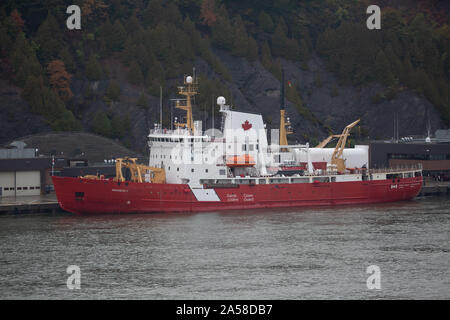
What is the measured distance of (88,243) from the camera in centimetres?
4450

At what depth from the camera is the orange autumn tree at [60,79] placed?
85750 mm

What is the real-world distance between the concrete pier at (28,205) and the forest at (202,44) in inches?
760

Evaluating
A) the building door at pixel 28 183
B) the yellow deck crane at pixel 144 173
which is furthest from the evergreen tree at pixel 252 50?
the yellow deck crane at pixel 144 173

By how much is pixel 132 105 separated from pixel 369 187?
32.2 m

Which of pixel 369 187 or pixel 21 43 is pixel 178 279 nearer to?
pixel 369 187

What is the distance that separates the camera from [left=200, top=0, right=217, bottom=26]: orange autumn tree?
345 ft

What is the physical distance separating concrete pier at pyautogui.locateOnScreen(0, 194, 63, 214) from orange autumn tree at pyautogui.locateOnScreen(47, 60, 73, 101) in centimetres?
2682

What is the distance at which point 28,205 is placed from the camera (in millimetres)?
56781

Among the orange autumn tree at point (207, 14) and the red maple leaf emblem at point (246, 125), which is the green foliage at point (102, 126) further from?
the orange autumn tree at point (207, 14)

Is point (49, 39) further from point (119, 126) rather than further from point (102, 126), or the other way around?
point (119, 126)

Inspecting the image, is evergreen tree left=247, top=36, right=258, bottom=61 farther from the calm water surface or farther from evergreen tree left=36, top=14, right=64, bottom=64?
the calm water surface

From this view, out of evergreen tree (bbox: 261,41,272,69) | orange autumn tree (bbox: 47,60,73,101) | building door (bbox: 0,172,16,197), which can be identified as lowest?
building door (bbox: 0,172,16,197)

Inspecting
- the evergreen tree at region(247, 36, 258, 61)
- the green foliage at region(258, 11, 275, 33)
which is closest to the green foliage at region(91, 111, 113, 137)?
the evergreen tree at region(247, 36, 258, 61)
